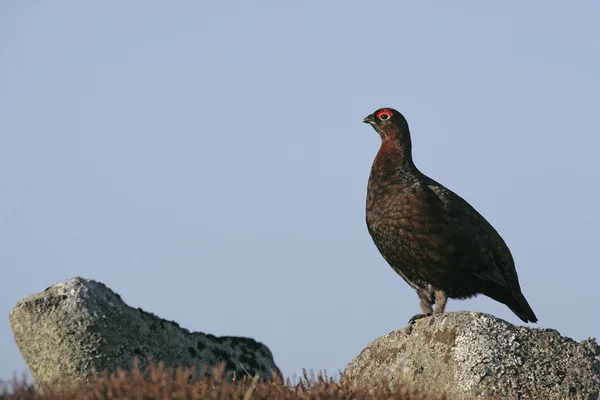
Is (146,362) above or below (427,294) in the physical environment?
below

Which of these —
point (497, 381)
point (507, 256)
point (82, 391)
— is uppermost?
point (507, 256)

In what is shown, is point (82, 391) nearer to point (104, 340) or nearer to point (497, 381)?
point (497, 381)

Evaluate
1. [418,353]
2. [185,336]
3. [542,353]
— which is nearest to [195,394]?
[418,353]

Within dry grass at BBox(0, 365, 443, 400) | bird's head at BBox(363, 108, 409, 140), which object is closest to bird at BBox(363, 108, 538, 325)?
bird's head at BBox(363, 108, 409, 140)

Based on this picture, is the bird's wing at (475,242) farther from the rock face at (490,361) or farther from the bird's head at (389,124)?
the rock face at (490,361)

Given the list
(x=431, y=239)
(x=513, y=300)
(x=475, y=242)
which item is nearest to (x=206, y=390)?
(x=431, y=239)

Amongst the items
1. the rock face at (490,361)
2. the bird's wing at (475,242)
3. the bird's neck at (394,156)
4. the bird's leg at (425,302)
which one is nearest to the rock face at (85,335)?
the bird's leg at (425,302)

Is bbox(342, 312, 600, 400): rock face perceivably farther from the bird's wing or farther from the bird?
the bird's wing
